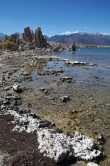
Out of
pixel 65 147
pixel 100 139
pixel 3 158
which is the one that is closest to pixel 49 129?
pixel 100 139

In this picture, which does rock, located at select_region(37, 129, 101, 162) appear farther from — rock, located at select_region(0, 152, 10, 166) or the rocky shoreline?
rock, located at select_region(0, 152, 10, 166)

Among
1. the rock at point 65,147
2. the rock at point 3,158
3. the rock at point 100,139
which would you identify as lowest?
the rock at point 100,139

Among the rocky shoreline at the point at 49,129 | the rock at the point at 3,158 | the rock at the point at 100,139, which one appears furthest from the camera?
the rock at the point at 100,139

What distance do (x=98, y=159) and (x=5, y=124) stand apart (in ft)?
A: 31.5

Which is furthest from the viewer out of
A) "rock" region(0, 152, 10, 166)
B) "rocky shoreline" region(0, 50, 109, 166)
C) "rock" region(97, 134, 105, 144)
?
"rock" region(97, 134, 105, 144)

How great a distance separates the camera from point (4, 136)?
23.1m

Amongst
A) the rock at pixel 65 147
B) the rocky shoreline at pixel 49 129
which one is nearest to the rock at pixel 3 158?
the rocky shoreline at pixel 49 129

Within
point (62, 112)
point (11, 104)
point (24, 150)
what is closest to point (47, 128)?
point (24, 150)

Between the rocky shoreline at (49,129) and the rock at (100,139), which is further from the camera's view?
the rock at (100,139)

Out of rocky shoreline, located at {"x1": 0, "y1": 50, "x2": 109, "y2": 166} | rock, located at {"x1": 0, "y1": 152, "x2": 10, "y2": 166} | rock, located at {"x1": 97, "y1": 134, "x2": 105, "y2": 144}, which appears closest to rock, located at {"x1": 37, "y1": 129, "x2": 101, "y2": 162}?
rocky shoreline, located at {"x1": 0, "y1": 50, "x2": 109, "y2": 166}

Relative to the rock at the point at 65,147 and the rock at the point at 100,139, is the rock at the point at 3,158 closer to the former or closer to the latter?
the rock at the point at 65,147

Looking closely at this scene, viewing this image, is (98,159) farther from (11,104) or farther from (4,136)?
(11,104)

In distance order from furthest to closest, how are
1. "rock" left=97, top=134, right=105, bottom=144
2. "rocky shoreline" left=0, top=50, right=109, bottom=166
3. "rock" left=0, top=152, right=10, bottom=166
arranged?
"rock" left=97, top=134, right=105, bottom=144 → "rocky shoreline" left=0, top=50, right=109, bottom=166 → "rock" left=0, top=152, right=10, bottom=166

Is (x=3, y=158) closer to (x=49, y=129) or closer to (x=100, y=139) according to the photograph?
(x=49, y=129)
